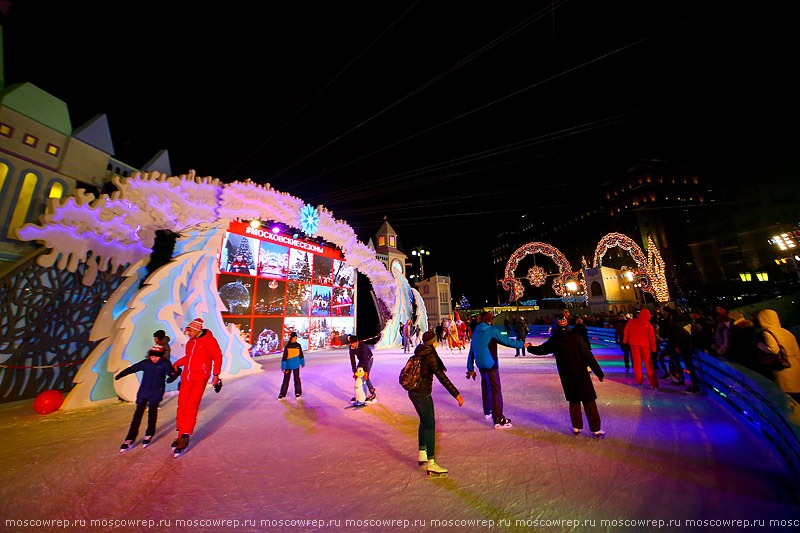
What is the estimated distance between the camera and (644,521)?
2.22 meters

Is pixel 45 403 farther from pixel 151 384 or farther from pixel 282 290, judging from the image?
pixel 282 290

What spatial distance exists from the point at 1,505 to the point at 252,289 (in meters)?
12.5

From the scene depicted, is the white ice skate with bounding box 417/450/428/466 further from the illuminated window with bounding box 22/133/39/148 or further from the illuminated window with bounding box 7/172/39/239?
the illuminated window with bounding box 22/133/39/148

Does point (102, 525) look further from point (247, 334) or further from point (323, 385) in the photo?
point (247, 334)

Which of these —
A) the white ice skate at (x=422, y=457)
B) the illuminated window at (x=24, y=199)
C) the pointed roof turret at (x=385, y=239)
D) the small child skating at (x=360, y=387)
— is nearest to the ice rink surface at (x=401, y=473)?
the white ice skate at (x=422, y=457)

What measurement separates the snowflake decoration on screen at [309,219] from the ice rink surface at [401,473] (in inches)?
294

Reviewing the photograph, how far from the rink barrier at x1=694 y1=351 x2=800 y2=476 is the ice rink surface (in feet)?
0.65

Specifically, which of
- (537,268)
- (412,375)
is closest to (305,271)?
(412,375)

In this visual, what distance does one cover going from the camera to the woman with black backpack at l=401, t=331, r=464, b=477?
10.4 feet

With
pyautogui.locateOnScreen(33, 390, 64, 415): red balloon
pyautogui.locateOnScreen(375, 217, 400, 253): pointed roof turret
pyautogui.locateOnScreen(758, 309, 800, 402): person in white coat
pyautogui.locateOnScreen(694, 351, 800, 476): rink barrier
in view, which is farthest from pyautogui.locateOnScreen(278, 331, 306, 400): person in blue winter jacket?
pyautogui.locateOnScreen(375, 217, 400, 253): pointed roof turret

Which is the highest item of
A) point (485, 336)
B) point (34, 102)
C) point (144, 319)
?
point (34, 102)

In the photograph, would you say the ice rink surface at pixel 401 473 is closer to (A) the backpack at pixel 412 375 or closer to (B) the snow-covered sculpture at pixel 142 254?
(A) the backpack at pixel 412 375

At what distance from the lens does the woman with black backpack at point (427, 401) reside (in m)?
3.17

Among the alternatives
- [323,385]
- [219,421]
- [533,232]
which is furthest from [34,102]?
[533,232]
